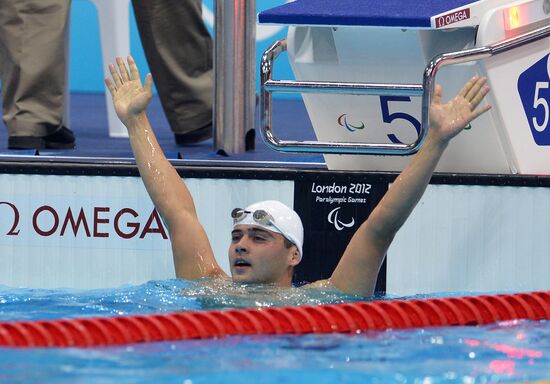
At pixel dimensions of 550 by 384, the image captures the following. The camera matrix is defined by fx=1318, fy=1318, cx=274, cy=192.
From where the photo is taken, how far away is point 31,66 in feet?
19.0

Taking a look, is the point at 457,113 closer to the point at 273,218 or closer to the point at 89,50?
the point at 273,218

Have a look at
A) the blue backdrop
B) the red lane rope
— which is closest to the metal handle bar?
the red lane rope

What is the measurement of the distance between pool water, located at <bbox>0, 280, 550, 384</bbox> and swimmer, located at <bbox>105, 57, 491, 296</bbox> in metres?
0.09

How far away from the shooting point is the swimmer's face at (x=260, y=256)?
4391 millimetres

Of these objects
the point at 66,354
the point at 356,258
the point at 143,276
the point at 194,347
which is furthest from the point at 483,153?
the point at 66,354

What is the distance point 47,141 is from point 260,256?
1.85 meters

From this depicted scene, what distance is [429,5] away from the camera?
500 cm

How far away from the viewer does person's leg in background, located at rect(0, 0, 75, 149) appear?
19.0 feet

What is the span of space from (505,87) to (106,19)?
111 inches

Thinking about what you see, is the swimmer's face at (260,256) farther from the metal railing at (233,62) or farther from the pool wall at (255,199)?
→ the metal railing at (233,62)

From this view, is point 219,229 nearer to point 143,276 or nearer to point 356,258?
point 143,276

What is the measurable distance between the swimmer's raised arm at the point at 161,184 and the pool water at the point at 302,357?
22 cm

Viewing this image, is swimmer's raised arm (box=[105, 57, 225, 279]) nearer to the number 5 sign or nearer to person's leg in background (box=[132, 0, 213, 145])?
the number 5 sign

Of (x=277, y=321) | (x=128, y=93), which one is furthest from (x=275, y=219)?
(x=128, y=93)
